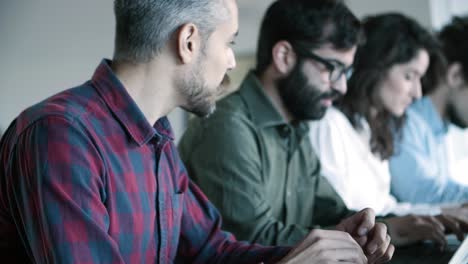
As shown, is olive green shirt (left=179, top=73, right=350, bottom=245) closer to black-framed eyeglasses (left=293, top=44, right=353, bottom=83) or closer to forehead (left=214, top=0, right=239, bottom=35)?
black-framed eyeglasses (left=293, top=44, right=353, bottom=83)

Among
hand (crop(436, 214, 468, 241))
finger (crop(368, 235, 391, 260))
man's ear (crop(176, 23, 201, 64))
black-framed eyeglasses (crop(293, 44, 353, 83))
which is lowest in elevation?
hand (crop(436, 214, 468, 241))

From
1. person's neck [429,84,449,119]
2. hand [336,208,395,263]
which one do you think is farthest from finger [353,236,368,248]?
person's neck [429,84,449,119]

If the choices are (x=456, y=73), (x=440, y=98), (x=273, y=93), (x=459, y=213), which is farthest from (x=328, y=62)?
(x=456, y=73)

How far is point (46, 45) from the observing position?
268 centimetres

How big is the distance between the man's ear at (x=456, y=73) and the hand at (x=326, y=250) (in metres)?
1.92

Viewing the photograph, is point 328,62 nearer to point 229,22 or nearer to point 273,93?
point 273,93

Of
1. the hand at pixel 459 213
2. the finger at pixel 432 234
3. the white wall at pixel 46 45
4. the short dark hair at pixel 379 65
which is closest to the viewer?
the finger at pixel 432 234

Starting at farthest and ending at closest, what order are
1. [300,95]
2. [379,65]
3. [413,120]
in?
[413,120], [379,65], [300,95]

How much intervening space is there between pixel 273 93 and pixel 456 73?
1353 millimetres

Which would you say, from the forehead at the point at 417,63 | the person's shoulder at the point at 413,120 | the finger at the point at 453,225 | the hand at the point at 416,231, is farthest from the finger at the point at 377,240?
the person's shoulder at the point at 413,120

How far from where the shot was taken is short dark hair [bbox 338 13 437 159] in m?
2.11

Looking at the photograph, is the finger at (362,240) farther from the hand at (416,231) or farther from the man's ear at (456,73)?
the man's ear at (456,73)

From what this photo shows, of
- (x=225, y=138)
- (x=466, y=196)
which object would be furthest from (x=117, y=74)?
(x=466, y=196)

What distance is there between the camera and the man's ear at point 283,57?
5.60 ft
